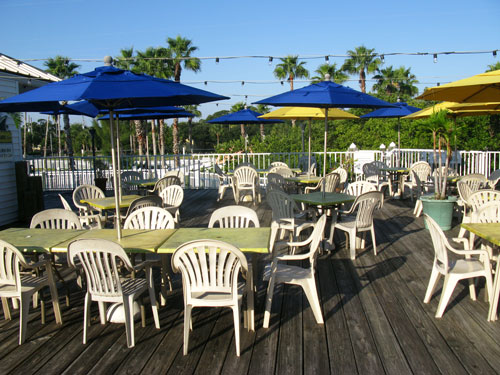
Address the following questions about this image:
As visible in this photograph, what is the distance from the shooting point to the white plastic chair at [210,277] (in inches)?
109

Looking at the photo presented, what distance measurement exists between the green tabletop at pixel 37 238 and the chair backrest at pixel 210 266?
1171 millimetres

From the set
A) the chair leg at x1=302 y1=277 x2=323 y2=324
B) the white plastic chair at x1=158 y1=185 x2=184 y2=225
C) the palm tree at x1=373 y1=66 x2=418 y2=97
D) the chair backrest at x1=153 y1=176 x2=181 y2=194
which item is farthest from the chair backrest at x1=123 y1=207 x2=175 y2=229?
the palm tree at x1=373 y1=66 x2=418 y2=97

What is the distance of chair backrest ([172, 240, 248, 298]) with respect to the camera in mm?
2746

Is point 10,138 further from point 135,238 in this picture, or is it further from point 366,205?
point 366,205

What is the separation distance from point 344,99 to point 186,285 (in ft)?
10.6

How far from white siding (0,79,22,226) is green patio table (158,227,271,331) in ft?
18.6

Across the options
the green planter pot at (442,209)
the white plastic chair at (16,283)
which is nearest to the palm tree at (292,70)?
the green planter pot at (442,209)

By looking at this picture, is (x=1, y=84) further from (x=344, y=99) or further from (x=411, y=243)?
(x=411, y=243)

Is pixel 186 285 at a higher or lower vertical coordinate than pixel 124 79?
lower

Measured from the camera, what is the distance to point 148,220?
4.13 metres

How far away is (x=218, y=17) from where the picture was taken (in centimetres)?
1528

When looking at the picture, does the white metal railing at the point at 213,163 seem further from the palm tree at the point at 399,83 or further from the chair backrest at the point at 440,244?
the palm tree at the point at 399,83

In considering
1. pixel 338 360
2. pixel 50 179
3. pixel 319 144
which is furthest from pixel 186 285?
pixel 319 144

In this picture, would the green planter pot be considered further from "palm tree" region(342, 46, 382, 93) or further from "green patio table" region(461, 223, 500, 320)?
"palm tree" region(342, 46, 382, 93)
